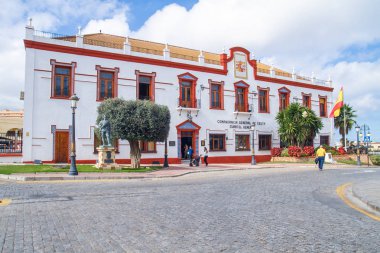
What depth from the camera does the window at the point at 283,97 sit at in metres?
34.9

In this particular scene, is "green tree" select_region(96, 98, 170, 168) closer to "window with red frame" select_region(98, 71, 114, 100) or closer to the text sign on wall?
"window with red frame" select_region(98, 71, 114, 100)

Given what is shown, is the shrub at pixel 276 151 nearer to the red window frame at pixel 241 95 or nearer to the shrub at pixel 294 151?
the shrub at pixel 294 151

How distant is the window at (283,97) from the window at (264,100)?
1769mm

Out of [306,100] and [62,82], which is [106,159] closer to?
[62,82]

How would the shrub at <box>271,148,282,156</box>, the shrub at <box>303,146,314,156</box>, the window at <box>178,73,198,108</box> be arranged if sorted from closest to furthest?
the window at <box>178,73,198,108</box> → the shrub at <box>303,146,314,156</box> → the shrub at <box>271,148,282,156</box>

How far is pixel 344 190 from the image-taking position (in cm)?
1240

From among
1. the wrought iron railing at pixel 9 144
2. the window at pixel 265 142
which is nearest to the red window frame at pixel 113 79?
the wrought iron railing at pixel 9 144

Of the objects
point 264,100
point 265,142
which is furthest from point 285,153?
point 264,100

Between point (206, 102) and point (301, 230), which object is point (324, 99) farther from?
point (301, 230)

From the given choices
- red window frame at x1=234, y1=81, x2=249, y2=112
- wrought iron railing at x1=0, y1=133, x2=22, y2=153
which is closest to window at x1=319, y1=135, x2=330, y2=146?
red window frame at x1=234, y1=81, x2=249, y2=112

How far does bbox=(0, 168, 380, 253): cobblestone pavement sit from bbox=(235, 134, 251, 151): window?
2093 cm

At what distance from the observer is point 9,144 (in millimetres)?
26078

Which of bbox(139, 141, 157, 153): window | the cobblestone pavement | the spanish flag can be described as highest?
the spanish flag

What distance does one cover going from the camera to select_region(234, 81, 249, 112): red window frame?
104 feet
